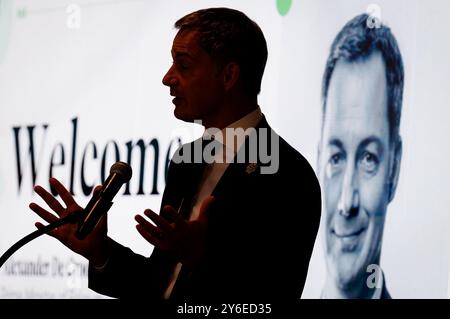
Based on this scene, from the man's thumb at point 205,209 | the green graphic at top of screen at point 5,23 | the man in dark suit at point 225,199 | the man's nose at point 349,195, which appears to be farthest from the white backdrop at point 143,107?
the man's thumb at point 205,209

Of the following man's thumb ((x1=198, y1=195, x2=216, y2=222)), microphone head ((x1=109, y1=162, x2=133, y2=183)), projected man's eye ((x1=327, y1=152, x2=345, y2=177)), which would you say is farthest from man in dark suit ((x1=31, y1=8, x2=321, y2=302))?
projected man's eye ((x1=327, y1=152, x2=345, y2=177))

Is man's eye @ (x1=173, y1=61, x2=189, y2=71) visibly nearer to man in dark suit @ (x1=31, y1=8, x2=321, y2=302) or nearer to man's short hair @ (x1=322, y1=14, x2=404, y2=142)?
man in dark suit @ (x1=31, y1=8, x2=321, y2=302)

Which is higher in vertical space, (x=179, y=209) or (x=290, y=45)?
(x=290, y=45)

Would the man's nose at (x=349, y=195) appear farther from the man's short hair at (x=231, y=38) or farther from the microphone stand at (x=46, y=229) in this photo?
the microphone stand at (x=46, y=229)

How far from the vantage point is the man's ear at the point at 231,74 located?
5.33 ft

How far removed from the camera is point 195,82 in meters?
1.63

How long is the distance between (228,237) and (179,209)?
0.61 ft

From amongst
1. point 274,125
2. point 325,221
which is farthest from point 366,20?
point 325,221

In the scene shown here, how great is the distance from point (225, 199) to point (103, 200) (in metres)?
0.30

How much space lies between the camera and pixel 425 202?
2.29 meters

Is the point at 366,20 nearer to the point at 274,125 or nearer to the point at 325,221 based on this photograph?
the point at 274,125

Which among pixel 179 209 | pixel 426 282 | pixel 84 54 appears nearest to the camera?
pixel 179 209

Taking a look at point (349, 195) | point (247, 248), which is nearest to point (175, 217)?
point (247, 248)

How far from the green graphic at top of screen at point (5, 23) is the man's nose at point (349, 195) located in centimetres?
137
